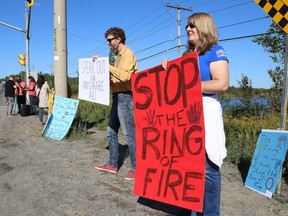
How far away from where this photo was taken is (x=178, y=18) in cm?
3831

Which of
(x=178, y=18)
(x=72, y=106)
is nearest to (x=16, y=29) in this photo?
(x=72, y=106)

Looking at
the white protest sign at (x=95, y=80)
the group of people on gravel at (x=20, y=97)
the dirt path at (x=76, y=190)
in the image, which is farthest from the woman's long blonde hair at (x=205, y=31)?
the group of people on gravel at (x=20, y=97)

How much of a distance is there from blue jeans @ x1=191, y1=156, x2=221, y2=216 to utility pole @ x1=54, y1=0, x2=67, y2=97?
21.7ft

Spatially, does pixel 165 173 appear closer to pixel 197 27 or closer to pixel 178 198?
pixel 178 198

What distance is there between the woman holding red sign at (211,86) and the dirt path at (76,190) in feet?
3.07

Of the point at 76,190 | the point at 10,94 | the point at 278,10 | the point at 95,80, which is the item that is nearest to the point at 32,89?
the point at 10,94

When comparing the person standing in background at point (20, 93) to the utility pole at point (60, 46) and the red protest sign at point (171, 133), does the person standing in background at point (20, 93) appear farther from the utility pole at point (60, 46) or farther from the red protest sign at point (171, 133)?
the red protest sign at point (171, 133)

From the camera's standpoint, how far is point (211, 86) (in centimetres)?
267

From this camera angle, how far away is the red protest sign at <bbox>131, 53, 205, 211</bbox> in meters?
2.85

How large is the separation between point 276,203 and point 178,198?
1.59 meters

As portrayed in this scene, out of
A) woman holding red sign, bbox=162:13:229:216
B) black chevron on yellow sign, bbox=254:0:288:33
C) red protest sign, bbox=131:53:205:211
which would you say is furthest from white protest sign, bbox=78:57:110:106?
woman holding red sign, bbox=162:13:229:216

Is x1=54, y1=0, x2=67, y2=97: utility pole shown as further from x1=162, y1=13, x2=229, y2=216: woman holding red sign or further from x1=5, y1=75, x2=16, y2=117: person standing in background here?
x1=5, y1=75, x2=16, y2=117: person standing in background

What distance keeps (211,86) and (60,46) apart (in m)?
6.69

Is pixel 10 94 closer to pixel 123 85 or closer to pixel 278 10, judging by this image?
pixel 123 85
